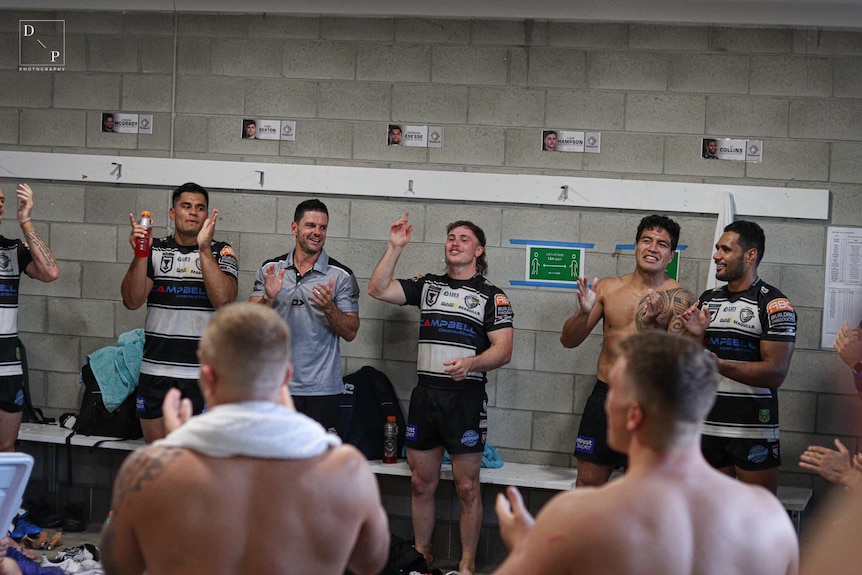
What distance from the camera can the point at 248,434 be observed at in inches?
73.5

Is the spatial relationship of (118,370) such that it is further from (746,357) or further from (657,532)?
(657,532)

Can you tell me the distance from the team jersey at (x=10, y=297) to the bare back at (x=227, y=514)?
3.16 metres

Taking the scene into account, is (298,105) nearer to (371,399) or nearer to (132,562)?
(371,399)

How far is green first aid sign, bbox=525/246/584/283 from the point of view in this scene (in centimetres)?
510

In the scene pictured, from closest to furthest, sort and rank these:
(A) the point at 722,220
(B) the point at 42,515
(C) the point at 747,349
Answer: (C) the point at 747,349, (A) the point at 722,220, (B) the point at 42,515

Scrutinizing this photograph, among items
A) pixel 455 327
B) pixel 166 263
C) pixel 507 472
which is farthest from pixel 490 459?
pixel 166 263

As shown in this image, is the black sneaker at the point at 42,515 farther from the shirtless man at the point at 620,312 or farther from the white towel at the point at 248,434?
the white towel at the point at 248,434

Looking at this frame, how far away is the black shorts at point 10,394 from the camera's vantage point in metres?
4.63

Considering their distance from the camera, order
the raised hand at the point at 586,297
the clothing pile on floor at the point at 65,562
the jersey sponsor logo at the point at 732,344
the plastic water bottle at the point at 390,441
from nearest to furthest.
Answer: the clothing pile on floor at the point at 65,562, the jersey sponsor logo at the point at 732,344, the raised hand at the point at 586,297, the plastic water bottle at the point at 390,441

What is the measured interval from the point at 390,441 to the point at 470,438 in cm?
58

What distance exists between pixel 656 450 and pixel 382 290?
3008mm

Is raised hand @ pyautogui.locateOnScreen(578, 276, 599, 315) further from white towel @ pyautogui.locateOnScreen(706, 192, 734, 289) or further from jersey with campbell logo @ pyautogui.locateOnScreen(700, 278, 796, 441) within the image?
white towel @ pyautogui.locateOnScreen(706, 192, 734, 289)

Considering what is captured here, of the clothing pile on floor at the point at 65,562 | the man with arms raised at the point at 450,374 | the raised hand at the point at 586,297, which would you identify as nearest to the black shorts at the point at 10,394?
the clothing pile on floor at the point at 65,562

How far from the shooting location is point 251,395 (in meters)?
1.92
